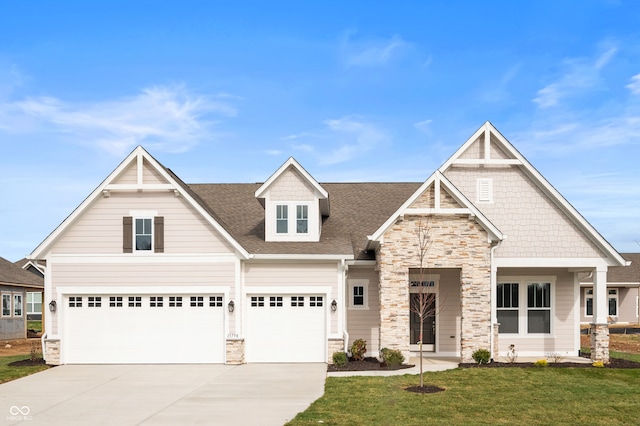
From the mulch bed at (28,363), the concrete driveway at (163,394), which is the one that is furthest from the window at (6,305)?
the concrete driveway at (163,394)

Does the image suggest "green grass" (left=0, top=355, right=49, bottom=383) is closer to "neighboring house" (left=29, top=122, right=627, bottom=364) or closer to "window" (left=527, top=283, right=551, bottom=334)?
"neighboring house" (left=29, top=122, right=627, bottom=364)

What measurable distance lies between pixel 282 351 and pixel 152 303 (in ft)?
15.4

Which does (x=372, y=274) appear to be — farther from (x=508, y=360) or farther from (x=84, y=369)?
(x=84, y=369)

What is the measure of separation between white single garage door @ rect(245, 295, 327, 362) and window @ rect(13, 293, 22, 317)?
21232 mm

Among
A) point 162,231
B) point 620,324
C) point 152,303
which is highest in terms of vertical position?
point 162,231

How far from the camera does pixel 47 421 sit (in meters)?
12.8

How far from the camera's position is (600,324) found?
21609 mm

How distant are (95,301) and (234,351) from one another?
5.07m

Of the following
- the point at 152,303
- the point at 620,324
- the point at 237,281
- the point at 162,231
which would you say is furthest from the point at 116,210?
the point at 620,324

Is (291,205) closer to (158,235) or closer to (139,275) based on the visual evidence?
(158,235)

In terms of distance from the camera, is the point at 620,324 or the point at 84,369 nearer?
the point at 84,369

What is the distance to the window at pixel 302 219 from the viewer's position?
22.8m

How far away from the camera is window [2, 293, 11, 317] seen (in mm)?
35375

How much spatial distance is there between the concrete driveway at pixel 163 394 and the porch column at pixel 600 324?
30.4 feet
